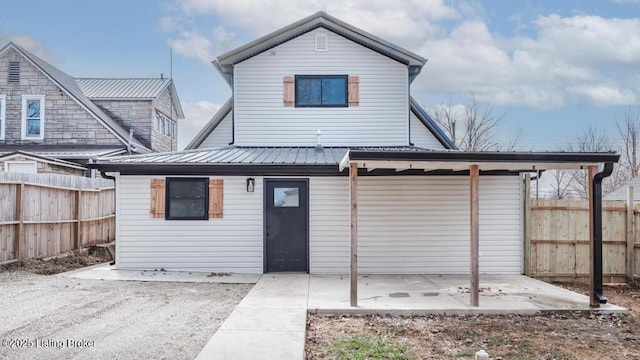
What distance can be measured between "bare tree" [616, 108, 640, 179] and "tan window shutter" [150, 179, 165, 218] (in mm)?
25460

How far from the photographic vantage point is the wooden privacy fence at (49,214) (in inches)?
378

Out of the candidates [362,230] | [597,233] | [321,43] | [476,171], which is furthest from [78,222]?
[597,233]

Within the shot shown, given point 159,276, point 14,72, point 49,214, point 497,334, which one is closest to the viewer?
point 497,334

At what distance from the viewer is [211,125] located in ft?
41.8

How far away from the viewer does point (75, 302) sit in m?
7.02

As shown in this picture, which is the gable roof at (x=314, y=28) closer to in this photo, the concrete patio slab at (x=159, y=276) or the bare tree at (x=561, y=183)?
the concrete patio slab at (x=159, y=276)

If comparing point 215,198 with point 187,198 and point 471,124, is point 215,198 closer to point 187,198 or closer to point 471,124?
point 187,198

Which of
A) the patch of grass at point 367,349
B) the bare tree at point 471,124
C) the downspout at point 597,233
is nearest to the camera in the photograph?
the patch of grass at point 367,349

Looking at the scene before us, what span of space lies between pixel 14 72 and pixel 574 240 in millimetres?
20352

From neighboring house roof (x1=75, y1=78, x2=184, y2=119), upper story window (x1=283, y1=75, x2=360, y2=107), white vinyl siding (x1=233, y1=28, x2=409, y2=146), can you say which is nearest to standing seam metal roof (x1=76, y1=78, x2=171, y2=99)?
neighboring house roof (x1=75, y1=78, x2=184, y2=119)

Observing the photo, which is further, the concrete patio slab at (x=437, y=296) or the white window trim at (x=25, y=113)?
the white window trim at (x=25, y=113)

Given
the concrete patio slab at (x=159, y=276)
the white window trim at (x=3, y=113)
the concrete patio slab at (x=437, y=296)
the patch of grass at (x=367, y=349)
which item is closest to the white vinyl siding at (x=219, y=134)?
the concrete patio slab at (x=159, y=276)

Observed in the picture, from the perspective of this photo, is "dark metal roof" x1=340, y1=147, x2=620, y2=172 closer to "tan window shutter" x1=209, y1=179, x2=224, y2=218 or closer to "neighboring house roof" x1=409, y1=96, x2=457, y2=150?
"tan window shutter" x1=209, y1=179, x2=224, y2=218

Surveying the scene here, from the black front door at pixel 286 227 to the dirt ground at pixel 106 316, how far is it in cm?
149
